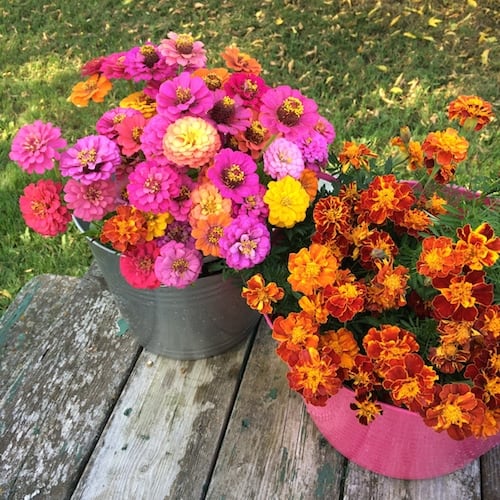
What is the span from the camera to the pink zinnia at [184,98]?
905 mm

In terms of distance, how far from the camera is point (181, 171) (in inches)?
37.5

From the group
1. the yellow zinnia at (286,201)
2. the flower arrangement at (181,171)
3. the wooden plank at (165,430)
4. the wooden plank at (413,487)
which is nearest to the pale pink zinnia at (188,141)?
the flower arrangement at (181,171)

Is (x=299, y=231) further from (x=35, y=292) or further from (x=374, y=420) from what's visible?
(x=35, y=292)

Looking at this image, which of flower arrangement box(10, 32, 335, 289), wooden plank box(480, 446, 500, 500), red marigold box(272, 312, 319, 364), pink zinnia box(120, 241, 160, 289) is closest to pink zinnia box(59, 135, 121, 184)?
flower arrangement box(10, 32, 335, 289)

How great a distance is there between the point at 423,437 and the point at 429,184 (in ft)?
1.36

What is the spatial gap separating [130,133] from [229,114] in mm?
159

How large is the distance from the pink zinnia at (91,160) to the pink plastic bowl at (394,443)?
0.47m

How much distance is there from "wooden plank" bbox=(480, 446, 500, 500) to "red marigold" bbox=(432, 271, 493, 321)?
400 mm

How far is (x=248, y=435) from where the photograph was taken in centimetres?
105

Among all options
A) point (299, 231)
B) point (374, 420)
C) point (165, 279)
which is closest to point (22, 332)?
point (165, 279)

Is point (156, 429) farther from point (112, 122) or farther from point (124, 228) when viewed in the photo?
point (112, 122)

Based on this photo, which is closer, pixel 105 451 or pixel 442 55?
pixel 105 451

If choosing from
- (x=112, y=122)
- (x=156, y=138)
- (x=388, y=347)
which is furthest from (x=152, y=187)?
(x=388, y=347)

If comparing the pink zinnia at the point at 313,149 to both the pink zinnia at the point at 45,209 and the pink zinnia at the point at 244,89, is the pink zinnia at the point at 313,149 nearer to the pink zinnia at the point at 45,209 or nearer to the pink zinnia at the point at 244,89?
the pink zinnia at the point at 244,89
